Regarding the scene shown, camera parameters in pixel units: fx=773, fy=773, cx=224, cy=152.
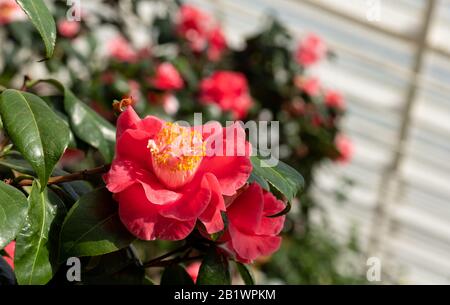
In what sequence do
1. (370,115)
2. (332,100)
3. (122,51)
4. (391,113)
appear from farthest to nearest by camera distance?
1. (370,115)
2. (391,113)
3. (332,100)
4. (122,51)

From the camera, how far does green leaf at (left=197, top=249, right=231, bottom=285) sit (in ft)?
3.22

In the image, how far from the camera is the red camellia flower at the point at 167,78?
3.30 meters

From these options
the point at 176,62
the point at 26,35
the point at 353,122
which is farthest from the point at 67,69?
the point at 353,122

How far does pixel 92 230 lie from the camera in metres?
0.88

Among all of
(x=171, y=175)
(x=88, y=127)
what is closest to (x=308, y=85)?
(x=88, y=127)

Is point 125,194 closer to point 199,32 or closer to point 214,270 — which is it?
point 214,270

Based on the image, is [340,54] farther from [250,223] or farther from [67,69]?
[250,223]

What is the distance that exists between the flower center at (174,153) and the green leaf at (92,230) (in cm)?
7

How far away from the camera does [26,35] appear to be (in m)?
3.14

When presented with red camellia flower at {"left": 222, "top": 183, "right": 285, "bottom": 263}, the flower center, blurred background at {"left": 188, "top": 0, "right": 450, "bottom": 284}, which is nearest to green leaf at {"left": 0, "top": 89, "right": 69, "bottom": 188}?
the flower center

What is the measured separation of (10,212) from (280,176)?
33cm

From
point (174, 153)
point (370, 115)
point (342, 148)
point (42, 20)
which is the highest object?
point (42, 20)

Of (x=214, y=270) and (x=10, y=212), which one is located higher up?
(x=10, y=212)
